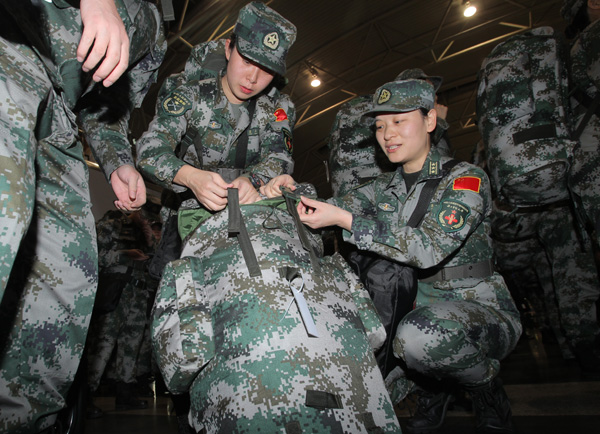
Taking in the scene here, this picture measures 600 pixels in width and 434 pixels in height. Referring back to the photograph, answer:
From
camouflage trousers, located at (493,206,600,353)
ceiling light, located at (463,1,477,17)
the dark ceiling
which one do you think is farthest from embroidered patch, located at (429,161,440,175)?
ceiling light, located at (463,1,477,17)

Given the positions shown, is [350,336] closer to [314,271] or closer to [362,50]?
[314,271]

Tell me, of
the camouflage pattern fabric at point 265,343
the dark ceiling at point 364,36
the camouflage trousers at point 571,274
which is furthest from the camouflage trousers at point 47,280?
the dark ceiling at point 364,36

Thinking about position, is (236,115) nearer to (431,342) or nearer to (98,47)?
(98,47)

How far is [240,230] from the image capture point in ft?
4.11

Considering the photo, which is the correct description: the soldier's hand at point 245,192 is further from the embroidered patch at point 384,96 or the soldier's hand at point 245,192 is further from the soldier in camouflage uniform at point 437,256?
the embroidered patch at point 384,96

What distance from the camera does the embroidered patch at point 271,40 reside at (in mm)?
1903

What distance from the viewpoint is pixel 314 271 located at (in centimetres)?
125

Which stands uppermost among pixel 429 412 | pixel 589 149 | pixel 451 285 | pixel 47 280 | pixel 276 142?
pixel 276 142

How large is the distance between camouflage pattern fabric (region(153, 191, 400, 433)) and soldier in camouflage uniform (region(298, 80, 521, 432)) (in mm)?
380

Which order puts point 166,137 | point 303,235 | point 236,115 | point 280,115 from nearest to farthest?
1. point 303,235
2. point 166,137
3. point 236,115
4. point 280,115

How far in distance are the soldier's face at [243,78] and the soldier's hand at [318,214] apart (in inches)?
27.9

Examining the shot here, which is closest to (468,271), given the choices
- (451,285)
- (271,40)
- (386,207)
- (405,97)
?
(451,285)

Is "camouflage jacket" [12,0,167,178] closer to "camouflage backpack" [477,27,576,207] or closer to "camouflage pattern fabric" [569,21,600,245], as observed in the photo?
"camouflage backpack" [477,27,576,207]

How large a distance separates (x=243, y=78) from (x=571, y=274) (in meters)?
3.03
